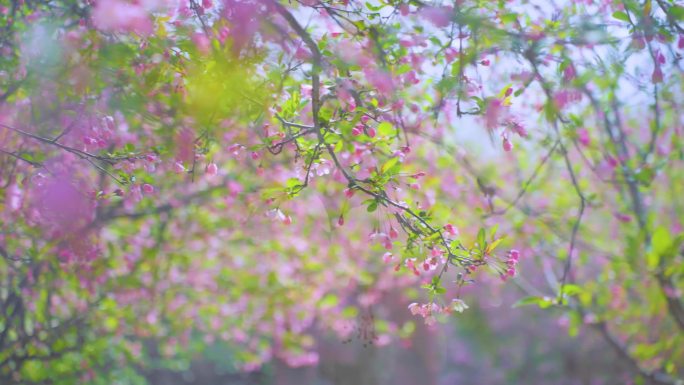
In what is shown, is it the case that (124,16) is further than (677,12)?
Yes

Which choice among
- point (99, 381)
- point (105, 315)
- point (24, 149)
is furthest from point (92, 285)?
point (24, 149)

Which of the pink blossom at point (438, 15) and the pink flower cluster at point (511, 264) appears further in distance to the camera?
the pink blossom at point (438, 15)

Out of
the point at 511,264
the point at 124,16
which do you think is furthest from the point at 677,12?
the point at 124,16

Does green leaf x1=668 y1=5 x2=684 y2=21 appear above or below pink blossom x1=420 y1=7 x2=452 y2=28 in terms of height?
below

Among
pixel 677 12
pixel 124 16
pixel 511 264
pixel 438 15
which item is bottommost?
pixel 511 264

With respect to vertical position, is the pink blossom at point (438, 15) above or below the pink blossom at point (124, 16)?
below

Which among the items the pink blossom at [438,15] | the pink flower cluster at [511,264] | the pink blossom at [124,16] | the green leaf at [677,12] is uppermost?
the pink blossom at [124,16]

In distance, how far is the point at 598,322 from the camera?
484 cm

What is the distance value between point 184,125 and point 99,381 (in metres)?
2.38

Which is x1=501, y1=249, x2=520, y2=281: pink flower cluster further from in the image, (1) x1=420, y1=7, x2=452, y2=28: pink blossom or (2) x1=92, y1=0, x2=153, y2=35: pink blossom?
(2) x1=92, y1=0, x2=153, y2=35: pink blossom

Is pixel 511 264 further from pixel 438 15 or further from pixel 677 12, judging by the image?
pixel 677 12

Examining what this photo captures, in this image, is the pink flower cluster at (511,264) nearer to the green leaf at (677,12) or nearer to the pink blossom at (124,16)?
the green leaf at (677,12)

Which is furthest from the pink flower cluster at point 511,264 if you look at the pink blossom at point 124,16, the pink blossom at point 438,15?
the pink blossom at point 124,16

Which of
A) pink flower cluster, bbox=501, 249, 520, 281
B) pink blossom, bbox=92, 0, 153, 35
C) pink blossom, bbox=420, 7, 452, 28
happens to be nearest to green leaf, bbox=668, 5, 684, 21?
pink blossom, bbox=420, 7, 452, 28
